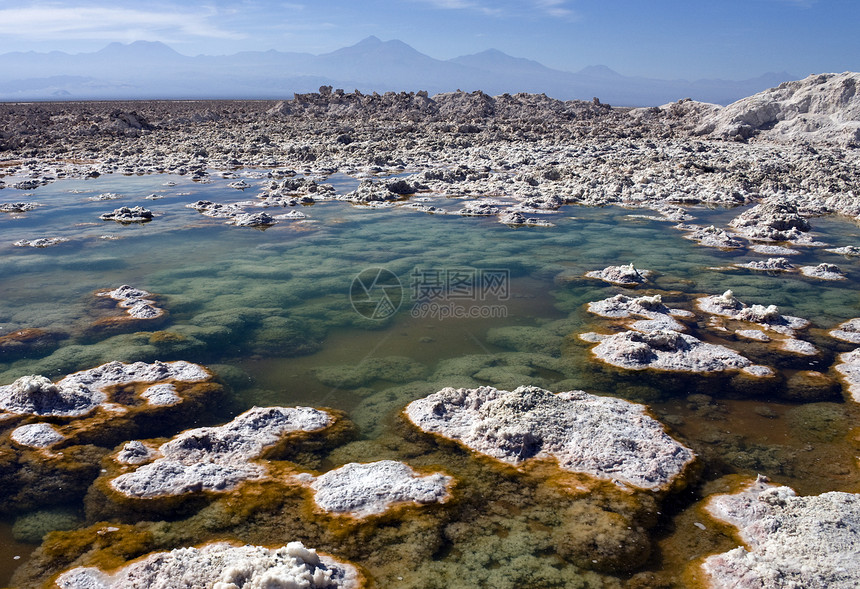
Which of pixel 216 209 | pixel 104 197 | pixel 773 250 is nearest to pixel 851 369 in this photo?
pixel 773 250

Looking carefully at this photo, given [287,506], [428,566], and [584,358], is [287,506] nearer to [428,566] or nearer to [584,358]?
[428,566]

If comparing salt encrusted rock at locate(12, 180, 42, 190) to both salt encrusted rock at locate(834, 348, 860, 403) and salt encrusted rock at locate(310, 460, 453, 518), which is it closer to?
salt encrusted rock at locate(310, 460, 453, 518)

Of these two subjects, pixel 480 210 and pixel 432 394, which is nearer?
pixel 432 394

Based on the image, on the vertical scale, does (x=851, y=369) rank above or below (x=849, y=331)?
below

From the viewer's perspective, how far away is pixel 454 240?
48.6 feet

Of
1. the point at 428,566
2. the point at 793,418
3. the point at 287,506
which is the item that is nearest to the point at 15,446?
the point at 287,506

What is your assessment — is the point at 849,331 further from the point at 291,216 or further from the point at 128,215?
the point at 128,215

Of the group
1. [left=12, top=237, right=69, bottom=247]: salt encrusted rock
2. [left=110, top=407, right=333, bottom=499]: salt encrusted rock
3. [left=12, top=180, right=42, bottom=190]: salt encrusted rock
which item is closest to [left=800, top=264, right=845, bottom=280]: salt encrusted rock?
[left=110, top=407, right=333, bottom=499]: salt encrusted rock

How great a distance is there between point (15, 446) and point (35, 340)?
3330 mm

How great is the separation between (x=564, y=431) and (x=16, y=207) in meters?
19.6

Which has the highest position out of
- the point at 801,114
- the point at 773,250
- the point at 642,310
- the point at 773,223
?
the point at 801,114

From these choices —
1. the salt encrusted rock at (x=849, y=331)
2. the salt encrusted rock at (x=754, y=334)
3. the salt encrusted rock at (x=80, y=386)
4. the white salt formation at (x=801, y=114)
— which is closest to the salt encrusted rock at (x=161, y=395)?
the salt encrusted rock at (x=80, y=386)

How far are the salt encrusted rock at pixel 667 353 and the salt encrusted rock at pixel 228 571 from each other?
16.0ft

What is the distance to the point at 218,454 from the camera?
5.89 meters
